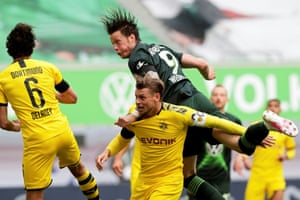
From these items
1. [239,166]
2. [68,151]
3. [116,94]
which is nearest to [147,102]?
[68,151]

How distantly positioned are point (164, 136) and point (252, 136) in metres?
0.77

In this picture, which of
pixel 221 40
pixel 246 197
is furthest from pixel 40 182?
pixel 221 40

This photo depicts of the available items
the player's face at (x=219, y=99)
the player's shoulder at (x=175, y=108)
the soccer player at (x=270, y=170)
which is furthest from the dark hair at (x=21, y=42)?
the soccer player at (x=270, y=170)

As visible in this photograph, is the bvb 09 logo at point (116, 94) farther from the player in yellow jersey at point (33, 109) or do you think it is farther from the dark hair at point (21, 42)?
the dark hair at point (21, 42)

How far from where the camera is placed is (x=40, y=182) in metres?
9.07

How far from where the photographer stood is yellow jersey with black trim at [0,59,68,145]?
350 inches

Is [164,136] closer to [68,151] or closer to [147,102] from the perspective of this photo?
[147,102]

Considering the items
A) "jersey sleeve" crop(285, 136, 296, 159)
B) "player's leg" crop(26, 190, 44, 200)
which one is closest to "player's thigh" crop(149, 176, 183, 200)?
"player's leg" crop(26, 190, 44, 200)

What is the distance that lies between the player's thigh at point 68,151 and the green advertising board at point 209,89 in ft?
17.6

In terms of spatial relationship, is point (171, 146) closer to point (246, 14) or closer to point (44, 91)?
point (44, 91)

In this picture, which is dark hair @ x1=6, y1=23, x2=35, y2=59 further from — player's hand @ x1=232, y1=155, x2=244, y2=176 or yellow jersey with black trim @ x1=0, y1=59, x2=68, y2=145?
player's hand @ x1=232, y1=155, x2=244, y2=176

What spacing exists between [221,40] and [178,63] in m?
6.18

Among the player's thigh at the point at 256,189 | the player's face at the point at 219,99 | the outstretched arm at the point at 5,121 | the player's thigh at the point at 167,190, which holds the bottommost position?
the player's thigh at the point at 256,189

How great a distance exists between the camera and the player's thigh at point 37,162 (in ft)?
29.5
